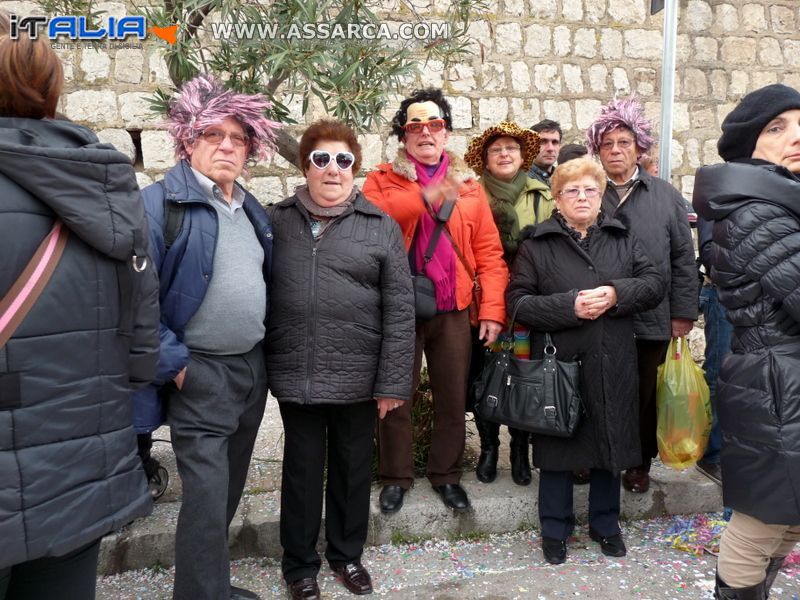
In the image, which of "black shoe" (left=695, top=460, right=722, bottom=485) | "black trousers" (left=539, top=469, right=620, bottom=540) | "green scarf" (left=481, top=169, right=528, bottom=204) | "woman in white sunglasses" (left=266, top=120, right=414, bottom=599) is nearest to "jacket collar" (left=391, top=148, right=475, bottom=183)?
"green scarf" (left=481, top=169, right=528, bottom=204)

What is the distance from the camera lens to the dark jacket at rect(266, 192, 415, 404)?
2.57 metres

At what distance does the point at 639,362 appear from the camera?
3.38 metres

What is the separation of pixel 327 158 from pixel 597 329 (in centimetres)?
136

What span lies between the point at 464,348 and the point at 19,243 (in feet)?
6.95

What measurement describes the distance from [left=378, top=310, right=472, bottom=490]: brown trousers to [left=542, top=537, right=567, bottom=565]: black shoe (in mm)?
519

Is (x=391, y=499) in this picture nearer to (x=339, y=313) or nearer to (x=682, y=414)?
(x=339, y=313)

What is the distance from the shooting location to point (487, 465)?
136 inches

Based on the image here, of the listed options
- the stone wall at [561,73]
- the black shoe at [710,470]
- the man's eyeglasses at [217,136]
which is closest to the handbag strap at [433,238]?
the man's eyeglasses at [217,136]

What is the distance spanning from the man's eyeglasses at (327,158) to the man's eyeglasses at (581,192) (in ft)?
3.29

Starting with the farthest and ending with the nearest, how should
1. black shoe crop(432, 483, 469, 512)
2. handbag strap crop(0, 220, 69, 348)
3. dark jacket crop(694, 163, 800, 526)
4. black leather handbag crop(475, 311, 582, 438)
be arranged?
black shoe crop(432, 483, 469, 512) → black leather handbag crop(475, 311, 582, 438) → dark jacket crop(694, 163, 800, 526) → handbag strap crop(0, 220, 69, 348)

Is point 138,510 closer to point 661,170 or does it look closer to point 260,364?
point 260,364

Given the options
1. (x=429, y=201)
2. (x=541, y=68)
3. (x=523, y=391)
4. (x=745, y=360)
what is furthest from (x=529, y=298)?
(x=541, y=68)

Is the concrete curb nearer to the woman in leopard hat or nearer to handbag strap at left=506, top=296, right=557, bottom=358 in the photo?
the woman in leopard hat

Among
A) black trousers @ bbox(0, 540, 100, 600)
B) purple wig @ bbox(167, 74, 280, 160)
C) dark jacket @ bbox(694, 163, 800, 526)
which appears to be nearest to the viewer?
black trousers @ bbox(0, 540, 100, 600)
